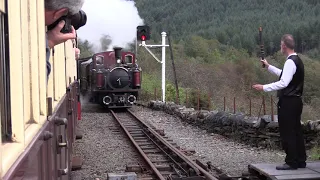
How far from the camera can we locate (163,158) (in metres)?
9.03

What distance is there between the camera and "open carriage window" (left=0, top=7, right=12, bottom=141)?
1391 mm

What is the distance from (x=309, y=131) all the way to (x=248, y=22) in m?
92.6

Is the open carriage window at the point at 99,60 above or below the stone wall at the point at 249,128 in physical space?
above

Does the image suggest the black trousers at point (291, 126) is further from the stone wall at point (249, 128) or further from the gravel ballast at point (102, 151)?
the stone wall at point (249, 128)

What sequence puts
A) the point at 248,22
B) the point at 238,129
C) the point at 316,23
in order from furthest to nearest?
the point at 248,22, the point at 316,23, the point at 238,129

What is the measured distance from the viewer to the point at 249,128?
33.7 feet

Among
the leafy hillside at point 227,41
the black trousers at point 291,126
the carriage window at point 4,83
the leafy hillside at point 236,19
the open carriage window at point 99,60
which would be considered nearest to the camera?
the carriage window at point 4,83

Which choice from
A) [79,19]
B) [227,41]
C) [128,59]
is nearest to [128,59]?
[128,59]

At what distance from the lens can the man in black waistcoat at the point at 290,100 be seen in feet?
18.0

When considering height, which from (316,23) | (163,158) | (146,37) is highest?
(316,23)

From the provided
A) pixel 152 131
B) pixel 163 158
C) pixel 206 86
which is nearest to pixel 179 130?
pixel 152 131

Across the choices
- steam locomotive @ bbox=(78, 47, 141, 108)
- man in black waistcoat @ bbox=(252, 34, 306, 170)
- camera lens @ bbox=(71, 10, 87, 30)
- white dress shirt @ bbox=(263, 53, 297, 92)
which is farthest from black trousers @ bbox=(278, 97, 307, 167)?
steam locomotive @ bbox=(78, 47, 141, 108)

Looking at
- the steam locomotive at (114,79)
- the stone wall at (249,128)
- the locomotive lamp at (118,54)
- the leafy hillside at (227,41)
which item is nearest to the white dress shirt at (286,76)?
the stone wall at (249,128)

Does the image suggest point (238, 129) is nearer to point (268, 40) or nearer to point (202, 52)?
point (202, 52)
